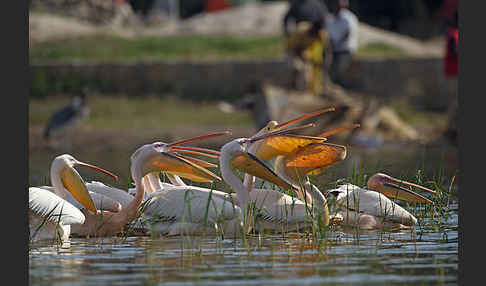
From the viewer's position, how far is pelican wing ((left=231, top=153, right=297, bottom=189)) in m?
7.31

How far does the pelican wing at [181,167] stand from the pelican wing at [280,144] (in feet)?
1.33

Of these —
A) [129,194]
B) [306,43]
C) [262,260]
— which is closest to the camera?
[262,260]

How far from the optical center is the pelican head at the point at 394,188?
7996mm

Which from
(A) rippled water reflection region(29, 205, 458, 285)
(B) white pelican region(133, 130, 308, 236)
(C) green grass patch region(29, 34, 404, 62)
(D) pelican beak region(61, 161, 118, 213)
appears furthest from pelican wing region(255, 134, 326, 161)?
(C) green grass patch region(29, 34, 404, 62)

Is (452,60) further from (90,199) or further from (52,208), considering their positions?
(52,208)

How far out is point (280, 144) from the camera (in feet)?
24.8

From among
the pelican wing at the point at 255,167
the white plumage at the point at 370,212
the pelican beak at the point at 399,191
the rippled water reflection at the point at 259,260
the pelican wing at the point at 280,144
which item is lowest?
the rippled water reflection at the point at 259,260

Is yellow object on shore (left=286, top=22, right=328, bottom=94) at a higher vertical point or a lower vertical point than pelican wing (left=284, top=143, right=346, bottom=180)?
higher

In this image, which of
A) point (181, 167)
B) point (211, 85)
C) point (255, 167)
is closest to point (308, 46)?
point (211, 85)

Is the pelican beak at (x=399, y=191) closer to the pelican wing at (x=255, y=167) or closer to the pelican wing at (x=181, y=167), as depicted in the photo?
the pelican wing at (x=255, y=167)

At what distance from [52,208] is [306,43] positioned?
36.2ft

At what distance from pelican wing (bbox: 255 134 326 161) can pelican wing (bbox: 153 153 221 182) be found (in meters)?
0.40

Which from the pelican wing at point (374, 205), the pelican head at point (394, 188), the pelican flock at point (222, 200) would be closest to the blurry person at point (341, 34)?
the pelican head at point (394, 188)

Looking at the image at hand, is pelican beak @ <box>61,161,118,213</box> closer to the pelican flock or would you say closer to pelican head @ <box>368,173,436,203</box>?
the pelican flock
